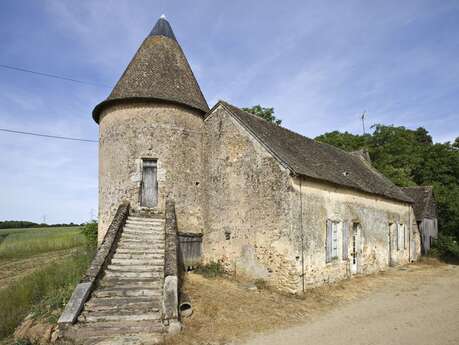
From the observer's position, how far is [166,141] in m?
12.7

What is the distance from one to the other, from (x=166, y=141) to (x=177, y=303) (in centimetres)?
640

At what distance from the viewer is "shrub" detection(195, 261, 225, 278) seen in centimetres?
1239

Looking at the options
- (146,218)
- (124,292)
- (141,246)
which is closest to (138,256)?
(141,246)

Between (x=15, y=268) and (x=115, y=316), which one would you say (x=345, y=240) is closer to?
(x=115, y=316)

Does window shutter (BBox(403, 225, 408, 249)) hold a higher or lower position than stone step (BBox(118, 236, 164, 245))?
lower

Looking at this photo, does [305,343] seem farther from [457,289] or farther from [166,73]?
[166,73]

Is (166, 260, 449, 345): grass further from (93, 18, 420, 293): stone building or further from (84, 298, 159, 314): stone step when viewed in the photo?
(84, 298, 159, 314): stone step

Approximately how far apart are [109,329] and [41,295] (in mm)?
4885

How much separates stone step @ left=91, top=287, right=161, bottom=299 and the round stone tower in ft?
13.3

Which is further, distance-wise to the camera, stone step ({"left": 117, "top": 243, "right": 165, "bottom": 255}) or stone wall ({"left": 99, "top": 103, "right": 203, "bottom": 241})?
stone wall ({"left": 99, "top": 103, "right": 203, "bottom": 241})

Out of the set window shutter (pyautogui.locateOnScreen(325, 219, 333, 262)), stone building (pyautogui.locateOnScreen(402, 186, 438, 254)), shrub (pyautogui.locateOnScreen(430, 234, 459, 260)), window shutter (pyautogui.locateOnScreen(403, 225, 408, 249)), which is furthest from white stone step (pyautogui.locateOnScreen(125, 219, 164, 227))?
shrub (pyautogui.locateOnScreen(430, 234, 459, 260))

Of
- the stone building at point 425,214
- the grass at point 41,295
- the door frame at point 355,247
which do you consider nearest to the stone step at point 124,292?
the grass at point 41,295

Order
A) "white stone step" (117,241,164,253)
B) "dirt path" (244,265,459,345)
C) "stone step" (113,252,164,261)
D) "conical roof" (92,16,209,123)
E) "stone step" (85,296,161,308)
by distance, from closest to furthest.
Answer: "dirt path" (244,265,459,345) → "stone step" (85,296,161,308) → "stone step" (113,252,164,261) → "white stone step" (117,241,164,253) → "conical roof" (92,16,209,123)

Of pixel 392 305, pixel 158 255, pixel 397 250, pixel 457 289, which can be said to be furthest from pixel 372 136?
pixel 158 255
